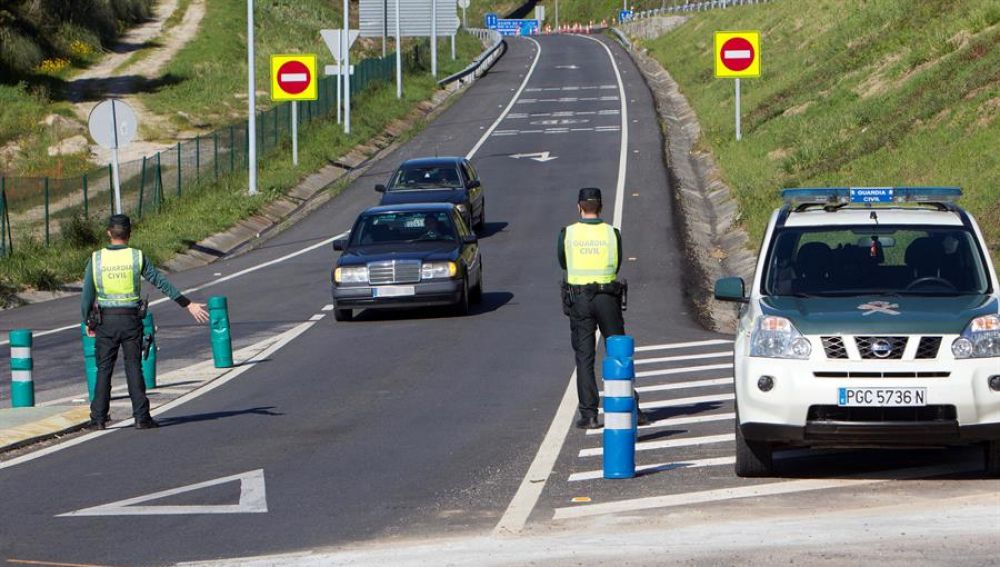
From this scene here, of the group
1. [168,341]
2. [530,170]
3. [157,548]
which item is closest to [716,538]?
[157,548]

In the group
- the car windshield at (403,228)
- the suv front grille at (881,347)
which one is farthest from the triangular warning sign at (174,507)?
the car windshield at (403,228)

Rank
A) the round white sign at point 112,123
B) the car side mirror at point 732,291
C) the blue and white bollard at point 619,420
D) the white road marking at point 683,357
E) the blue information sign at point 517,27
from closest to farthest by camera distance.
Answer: the blue and white bollard at point 619,420 < the car side mirror at point 732,291 < the white road marking at point 683,357 < the round white sign at point 112,123 < the blue information sign at point 517,27

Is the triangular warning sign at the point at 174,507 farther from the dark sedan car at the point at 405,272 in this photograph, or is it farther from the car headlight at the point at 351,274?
the car headlight at the point at 351,274

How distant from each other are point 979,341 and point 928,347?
0.34m

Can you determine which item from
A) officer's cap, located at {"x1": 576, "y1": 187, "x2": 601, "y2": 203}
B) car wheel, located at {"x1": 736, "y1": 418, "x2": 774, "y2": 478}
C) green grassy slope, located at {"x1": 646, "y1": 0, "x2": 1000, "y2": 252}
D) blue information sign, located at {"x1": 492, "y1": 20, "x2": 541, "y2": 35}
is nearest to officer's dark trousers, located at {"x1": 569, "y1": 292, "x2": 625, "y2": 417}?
officer's cap, located at {"x1": 576, "y1": 187, "x2": 601, "y2": 203}

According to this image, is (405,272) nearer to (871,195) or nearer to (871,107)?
(871,195)

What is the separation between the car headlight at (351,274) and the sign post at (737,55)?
864 inches

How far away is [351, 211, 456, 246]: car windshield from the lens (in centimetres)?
2508

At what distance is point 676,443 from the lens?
1320 centimetres

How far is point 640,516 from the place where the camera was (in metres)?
10.3

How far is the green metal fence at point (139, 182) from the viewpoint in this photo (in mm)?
36781

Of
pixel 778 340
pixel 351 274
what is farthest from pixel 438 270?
pixel 778 340

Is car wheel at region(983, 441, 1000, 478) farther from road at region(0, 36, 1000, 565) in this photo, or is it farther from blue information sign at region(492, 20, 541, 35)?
blue information sign at region(492, 20, 541, 35)

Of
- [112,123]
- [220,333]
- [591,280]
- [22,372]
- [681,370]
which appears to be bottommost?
[681,370]
